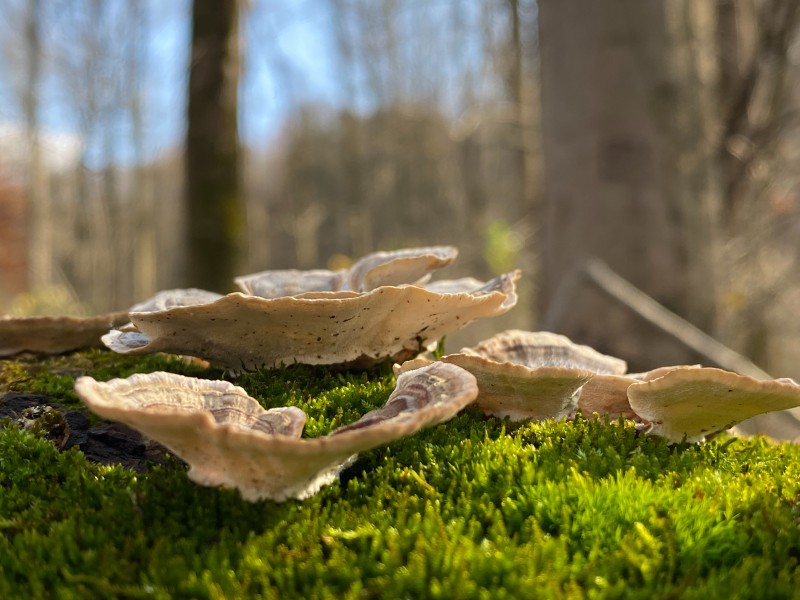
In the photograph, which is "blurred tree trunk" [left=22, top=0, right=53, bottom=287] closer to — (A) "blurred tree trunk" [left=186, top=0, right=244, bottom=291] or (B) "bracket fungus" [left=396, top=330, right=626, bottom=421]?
(A) "blurred tree trunk" [left=186, top=0, right=244, bottom=291]

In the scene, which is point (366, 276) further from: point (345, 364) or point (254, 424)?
point (254, 424)

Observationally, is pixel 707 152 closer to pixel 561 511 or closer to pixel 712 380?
pixel 712 380

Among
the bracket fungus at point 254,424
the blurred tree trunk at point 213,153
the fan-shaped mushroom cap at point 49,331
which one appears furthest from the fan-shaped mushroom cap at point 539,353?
the blurred tree trunk at point 213,153

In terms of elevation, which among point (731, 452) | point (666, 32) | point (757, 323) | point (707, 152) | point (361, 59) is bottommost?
point (757, 323)

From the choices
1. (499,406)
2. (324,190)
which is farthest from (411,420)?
(324,190)

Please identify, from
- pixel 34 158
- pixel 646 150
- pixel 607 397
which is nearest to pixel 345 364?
pixel 607 397
